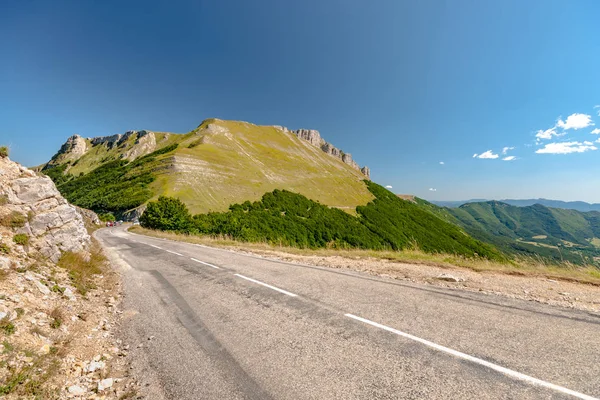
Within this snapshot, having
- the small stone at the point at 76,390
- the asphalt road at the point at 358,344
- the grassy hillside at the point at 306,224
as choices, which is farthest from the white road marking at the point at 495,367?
the grassy hillside at the point at 306,224

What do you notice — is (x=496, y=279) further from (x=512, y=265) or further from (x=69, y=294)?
(x=69, y=294)

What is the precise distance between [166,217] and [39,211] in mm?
38271

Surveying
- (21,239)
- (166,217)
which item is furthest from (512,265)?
(166,217)

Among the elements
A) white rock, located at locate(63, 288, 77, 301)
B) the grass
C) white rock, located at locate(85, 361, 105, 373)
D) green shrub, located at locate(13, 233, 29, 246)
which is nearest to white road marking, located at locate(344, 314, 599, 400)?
white rock, located at locate(85, 361, 105, 373)

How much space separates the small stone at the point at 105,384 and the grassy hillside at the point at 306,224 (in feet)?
88.7

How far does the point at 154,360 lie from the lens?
17.2ft

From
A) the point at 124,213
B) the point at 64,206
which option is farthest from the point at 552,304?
the point at 124,213

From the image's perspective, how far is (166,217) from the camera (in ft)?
152

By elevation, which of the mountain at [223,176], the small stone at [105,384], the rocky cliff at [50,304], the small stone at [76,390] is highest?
the mountain at [223,176]

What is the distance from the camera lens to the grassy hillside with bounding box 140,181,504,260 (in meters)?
47.1

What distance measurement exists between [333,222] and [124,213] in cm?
5501

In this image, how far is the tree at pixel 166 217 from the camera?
4544 centimetres

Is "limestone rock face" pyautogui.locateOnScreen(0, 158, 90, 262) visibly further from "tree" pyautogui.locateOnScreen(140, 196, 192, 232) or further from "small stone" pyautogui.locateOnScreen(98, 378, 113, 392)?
"tree" pyautogui.locateOnScreen(140, 196, 192, 232)

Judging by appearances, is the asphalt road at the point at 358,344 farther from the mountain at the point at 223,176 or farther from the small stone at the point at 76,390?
the mountain at the point at 223,176
